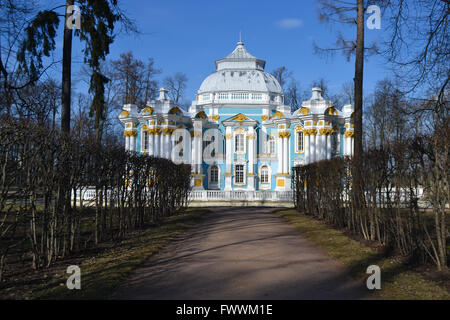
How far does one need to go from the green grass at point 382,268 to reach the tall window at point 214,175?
2309cm

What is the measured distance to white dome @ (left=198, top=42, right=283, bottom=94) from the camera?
36.4 metres

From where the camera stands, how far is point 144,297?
16.9 ft

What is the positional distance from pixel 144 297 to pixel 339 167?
8948mm

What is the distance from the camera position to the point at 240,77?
1463 inches

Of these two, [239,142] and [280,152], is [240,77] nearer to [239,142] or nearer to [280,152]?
[239,142]

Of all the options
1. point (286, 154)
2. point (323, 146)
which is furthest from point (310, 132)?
point (286, 154)

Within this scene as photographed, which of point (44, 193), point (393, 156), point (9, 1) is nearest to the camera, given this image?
point (44, 193)

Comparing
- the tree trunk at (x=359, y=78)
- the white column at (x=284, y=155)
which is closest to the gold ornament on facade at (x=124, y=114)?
the white column at (x=284, y=155)

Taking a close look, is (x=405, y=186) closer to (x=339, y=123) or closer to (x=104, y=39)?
(x=104, y=39)

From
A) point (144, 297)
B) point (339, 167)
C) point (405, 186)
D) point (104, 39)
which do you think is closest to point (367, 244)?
point (405, 186)

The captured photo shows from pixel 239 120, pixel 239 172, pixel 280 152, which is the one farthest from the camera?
pixel 239 172

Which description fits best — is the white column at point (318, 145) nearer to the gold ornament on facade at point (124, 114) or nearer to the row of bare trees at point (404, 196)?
the gold ornament on facade at point (124, 114)

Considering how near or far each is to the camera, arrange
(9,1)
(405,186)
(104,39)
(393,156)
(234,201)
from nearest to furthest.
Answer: (405,186)
(393,156)
(9,1)
(104,39)
(234,201)

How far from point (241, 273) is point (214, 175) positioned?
28.1 metres
